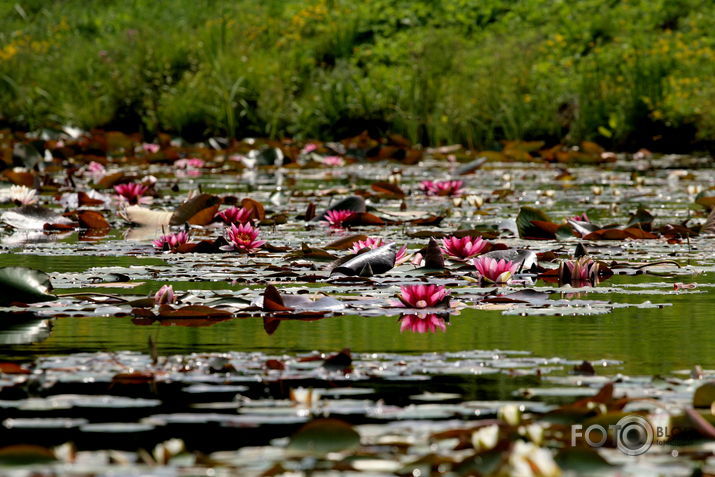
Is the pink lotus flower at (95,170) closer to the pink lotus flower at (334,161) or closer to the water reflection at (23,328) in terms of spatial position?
the pink lotus flower at (334,161)

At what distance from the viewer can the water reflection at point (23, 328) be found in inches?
105

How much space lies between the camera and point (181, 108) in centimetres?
1394

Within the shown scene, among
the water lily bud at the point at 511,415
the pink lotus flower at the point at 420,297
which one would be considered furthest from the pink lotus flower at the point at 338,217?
the water lily bud at the point at 511,415

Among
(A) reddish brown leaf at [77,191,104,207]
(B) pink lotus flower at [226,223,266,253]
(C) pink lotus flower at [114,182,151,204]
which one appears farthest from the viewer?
(C) pink lotus flower at [114,182,151,204]

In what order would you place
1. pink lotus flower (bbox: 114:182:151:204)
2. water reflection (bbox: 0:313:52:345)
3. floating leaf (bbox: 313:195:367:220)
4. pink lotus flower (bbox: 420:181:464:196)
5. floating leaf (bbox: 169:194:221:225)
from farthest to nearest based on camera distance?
1. pink lotus flower (bbox: 420:181:464:196)
2. pink lotus flower (bbox: 114:182:151:204)
3. floating leaf (bbox: 313:195:367:220)
4. floating leaf (bbox: 169:194:221:225)
5. water reflection (bbox: 0:313:52:345)

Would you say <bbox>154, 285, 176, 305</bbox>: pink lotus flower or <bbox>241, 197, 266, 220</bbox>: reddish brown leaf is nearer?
<bbox>154, 285, 176, 305</bbox>: pink lotus flower

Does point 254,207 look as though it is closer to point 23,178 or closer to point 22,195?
point 22,195

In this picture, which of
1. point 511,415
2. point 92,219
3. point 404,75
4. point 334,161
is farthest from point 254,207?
point 404,75

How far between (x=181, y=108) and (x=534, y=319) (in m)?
11.4

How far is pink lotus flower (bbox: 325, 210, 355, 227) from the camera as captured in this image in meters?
5.45

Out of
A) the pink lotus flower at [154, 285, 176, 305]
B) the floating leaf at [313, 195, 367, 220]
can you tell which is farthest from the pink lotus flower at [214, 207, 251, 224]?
the pink lotus flower at [154, 285, 176, 305]

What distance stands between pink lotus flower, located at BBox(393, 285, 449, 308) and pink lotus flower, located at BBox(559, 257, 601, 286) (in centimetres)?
62

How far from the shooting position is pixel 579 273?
361cm

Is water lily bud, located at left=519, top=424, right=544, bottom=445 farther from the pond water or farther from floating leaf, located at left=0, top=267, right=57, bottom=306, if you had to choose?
floating leaf, located at left=0, top=267, right=57, bottom=306
